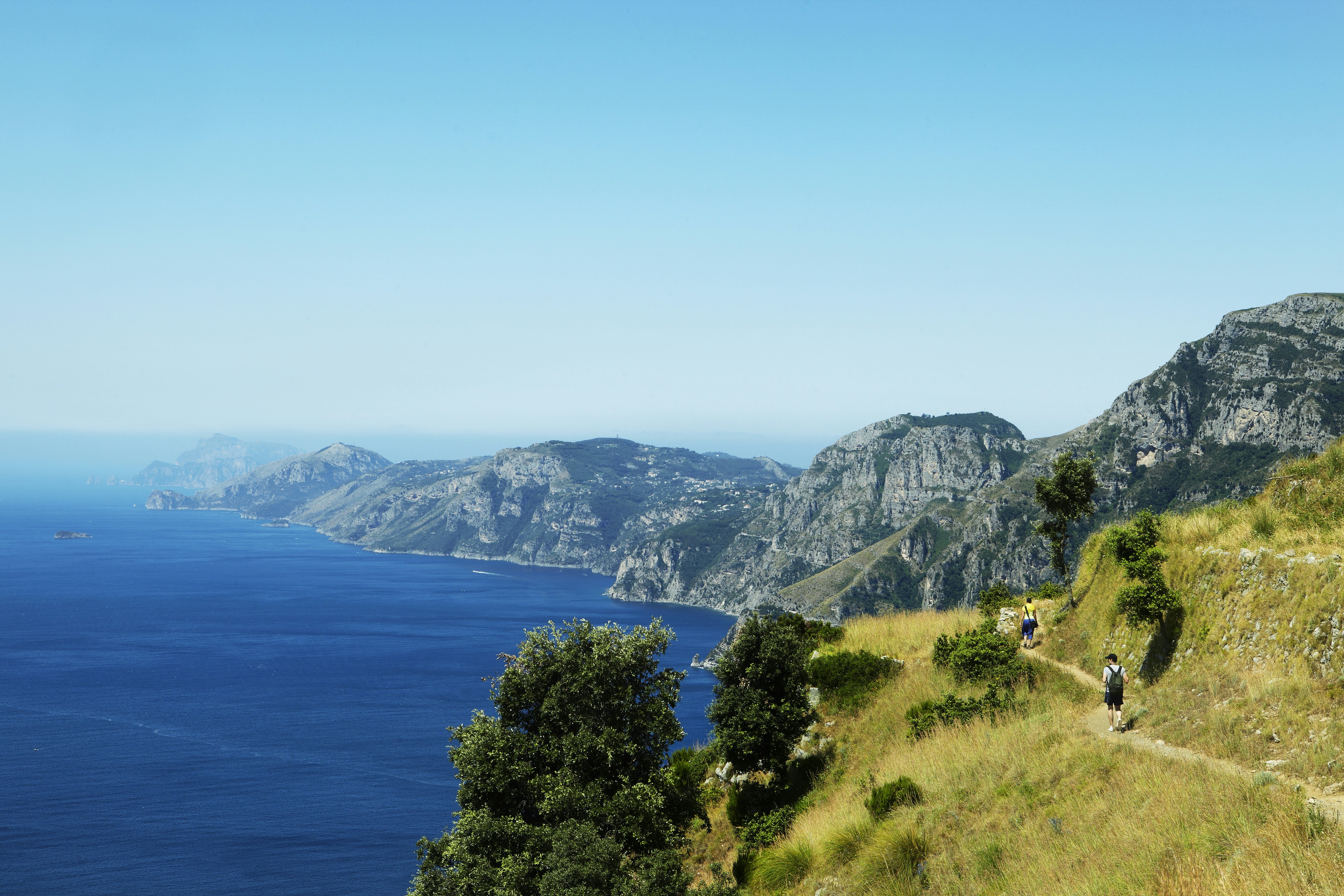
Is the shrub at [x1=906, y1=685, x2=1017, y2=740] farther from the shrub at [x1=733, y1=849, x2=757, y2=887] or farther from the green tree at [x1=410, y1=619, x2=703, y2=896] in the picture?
the green tree at [x1=410, y1=619, x2=703, y2=896]

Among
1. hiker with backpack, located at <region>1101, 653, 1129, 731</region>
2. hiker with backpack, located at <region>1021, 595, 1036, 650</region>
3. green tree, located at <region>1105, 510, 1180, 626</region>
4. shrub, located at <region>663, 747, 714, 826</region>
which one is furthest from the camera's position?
hiker with backpack, located at <region>1021, 595, 1036, 650</region>

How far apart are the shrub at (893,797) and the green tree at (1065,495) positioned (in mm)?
14948

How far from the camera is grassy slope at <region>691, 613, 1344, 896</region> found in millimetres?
11156

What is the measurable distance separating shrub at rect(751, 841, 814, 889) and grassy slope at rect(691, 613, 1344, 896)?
0.08 meters

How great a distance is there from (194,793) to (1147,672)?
131 meters

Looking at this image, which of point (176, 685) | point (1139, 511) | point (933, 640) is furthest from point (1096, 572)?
point (176, 685)

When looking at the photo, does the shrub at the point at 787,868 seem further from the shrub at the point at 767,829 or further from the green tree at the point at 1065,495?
the green tree at the point at 1065,495

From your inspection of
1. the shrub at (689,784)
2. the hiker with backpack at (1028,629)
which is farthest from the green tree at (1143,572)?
the shrub at (689,784)

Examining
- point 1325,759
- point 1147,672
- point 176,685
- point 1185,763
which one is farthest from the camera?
point 176,685

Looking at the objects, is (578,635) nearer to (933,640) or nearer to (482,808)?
(482,808)

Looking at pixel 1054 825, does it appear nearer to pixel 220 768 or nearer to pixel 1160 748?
pixel 1160 748

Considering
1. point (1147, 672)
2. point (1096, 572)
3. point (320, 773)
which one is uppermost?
point (1096, 572)

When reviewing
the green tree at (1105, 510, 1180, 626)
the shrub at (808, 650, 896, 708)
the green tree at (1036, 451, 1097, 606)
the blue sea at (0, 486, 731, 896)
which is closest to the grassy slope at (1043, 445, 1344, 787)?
the green tree at (1105, 510, 1180, 626)

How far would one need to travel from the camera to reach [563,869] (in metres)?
→ 19.9
